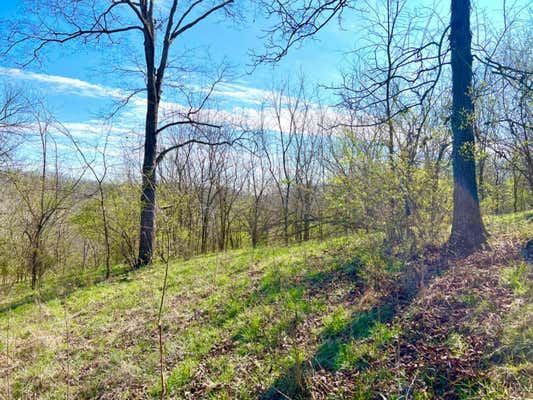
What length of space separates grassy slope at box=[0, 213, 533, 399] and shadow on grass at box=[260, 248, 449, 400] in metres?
0.01

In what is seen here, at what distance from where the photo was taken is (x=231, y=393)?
2.77 metres

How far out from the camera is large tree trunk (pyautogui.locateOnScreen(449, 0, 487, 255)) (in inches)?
171

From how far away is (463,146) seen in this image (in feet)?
14.2

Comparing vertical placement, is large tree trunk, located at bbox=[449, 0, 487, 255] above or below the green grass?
above

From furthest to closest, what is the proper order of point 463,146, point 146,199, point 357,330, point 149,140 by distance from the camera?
point 149,140
point 146,199
point 463,146
point 357,330

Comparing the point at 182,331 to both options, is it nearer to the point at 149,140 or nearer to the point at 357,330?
the point at 357,330

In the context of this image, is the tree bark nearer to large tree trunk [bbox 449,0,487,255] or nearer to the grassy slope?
the grassy slope

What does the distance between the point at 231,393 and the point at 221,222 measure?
14.3 metres

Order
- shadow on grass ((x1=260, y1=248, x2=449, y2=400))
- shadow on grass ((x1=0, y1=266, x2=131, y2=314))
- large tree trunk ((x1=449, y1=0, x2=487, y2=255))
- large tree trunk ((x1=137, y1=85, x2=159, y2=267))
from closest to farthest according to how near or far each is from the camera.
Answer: shadow on grass ((x1=260, y1=248, x2=449, y2=400)) → large tree trunk ((x1=449, y1=0, x2=487, y2=255)) → shadow on grass ((x1=0, y1=266, x2=131, y2=314)) → large tree trunk ((x1=137, y1=85, x2=159, y2=267))

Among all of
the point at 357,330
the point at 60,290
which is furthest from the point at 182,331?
the point at 60,290

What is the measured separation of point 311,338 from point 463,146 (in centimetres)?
359

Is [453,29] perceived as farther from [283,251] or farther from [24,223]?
[24,223]

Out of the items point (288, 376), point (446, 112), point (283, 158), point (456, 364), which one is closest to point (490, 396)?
point (456, 364)

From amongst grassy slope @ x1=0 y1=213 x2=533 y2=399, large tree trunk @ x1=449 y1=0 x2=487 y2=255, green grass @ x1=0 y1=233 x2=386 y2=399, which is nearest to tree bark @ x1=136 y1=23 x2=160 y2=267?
green grass @ x1=0 y1=233 x2=386 y2=399
